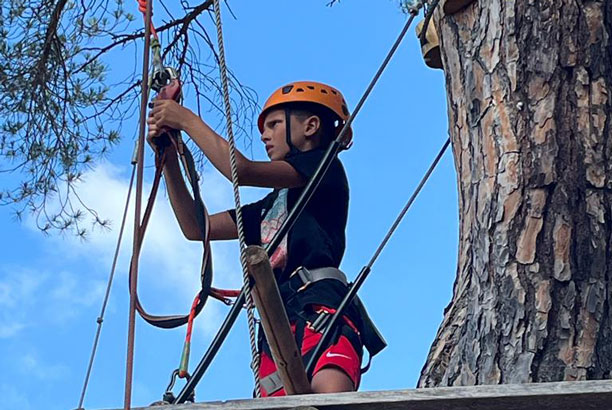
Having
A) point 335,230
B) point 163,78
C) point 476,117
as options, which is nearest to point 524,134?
point 476,117

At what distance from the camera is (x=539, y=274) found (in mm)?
2225

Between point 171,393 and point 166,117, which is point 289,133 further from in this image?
point 171,393

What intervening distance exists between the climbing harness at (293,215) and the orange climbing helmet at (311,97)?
256 millimetres

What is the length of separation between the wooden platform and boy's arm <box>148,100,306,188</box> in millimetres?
975

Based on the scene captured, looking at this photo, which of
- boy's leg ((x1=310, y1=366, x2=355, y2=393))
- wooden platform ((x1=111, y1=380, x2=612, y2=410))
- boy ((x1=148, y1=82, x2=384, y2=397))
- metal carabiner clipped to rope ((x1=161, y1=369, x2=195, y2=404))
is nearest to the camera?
wooden platform ((x1=111, y1=380, x2=612, y2=410))

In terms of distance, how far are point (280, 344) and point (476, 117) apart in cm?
80

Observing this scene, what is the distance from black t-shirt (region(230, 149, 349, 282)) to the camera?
272 centimetres

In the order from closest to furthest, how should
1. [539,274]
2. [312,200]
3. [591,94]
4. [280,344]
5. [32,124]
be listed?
1. [280,344]
2. [539,274]
3. [591,94]
4. [312,200]
5. [32,124]

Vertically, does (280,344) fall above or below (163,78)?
below

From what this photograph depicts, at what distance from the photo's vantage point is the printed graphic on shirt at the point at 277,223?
273cm

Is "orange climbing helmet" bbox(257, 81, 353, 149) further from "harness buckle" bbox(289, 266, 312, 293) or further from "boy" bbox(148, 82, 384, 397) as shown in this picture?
"harness buckle" bbox(289, 266, 312, 293)

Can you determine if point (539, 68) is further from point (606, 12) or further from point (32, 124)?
point (32, 124)

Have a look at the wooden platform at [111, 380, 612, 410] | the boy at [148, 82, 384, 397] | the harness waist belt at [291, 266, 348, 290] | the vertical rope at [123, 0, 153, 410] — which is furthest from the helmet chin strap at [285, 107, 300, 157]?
the wooden platform at [111, 380, 612, 410]

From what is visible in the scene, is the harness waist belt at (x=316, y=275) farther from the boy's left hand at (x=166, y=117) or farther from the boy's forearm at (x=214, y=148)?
the boy's left hand at (x=166, y=117)
